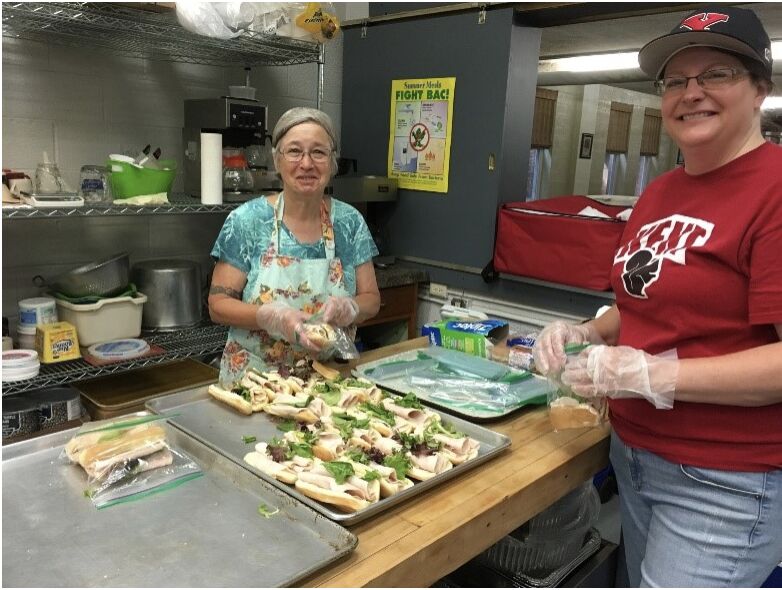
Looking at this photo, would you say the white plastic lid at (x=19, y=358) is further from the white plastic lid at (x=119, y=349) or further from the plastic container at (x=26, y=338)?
the white plastic lid at (x=119, y=349)

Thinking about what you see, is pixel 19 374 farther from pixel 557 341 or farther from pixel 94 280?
pixel 557 341

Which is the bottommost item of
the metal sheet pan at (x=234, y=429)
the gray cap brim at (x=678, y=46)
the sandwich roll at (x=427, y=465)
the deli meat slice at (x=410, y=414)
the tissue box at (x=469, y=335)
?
the metal sheet pan at (x=234, y=429)

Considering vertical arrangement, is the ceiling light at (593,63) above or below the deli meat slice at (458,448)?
above

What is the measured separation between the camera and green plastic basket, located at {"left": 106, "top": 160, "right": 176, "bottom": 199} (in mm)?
2359

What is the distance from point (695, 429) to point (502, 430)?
0.46 metres

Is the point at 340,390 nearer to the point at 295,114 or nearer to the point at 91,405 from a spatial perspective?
the point at 295,114

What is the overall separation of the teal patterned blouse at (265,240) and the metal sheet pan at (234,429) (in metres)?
0.47

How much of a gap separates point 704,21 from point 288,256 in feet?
4.05

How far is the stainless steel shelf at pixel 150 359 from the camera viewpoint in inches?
84.4

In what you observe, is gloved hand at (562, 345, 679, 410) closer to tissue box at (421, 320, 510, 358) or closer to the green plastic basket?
tissue box at (421, 320, 510, 358)

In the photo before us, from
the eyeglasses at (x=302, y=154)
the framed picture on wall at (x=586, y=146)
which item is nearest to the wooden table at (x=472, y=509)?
the eyeglasses at (x=302, y=154)

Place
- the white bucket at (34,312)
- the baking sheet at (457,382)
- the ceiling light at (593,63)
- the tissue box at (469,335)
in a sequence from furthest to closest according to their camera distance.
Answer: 1. the ceiling light at (593,63)
2. the white bucket at (34,312)
3. the tissue box at (469,335)
4. the baking sheet at (457,382)

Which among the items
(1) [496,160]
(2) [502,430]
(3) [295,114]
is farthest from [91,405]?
(1) [496,160]

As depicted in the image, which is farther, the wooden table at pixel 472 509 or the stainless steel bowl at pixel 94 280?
the stainless steel bowl at pixel 94 280
